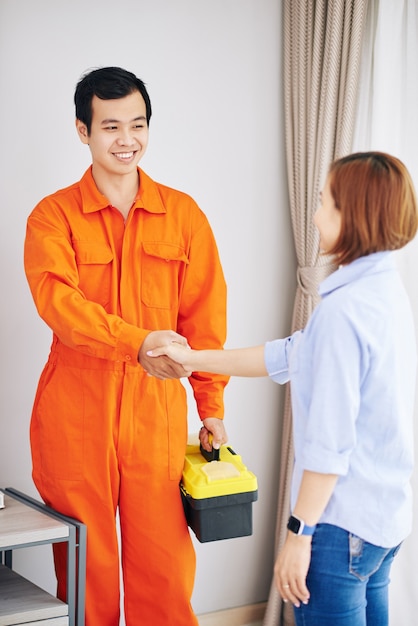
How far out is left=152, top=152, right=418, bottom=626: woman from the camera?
4.79ft

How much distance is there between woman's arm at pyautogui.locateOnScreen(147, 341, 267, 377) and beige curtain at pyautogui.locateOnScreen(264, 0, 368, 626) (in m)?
1.03

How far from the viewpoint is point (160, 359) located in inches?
83.5

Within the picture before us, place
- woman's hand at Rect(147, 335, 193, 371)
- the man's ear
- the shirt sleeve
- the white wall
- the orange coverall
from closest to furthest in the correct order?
the shirt sleeve, woman's hand at Rect(147, 335, 193, 371), the orange coverall, the man's ear, the white wall

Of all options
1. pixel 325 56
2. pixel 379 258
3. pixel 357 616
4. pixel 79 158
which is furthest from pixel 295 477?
pixel 325 56

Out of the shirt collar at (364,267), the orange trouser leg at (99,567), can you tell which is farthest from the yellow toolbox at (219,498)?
the shirt collar at (364,267)

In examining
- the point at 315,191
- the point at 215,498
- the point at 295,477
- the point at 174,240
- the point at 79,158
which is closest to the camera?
the point at 295,477

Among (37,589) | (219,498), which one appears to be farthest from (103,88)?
(37,589)

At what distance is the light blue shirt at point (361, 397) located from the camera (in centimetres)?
146

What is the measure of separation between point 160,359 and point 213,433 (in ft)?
1.21

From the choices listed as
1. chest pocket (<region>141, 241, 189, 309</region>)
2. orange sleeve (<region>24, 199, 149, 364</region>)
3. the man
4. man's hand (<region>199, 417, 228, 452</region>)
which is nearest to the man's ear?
the man

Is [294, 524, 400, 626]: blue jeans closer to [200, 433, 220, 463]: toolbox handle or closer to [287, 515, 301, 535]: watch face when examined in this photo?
[287, 515, 301, 535]: watch face

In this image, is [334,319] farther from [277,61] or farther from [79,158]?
[277,61]

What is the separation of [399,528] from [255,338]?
5.47 feet

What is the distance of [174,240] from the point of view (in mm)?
2326
